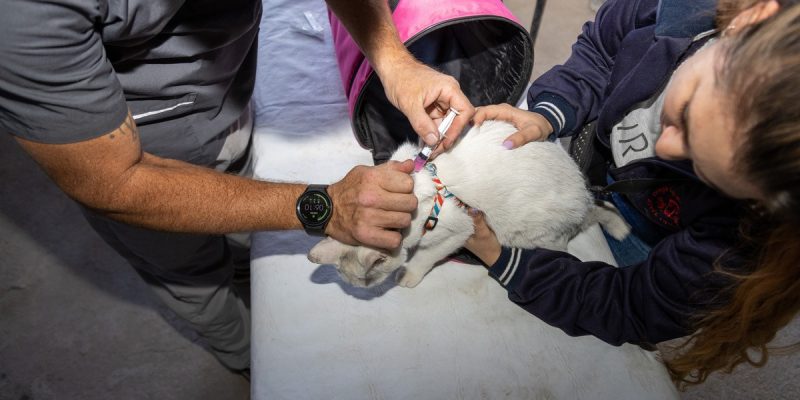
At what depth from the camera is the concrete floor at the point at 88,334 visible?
1.68 meters

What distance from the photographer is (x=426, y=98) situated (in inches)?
40.6

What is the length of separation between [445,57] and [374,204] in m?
0.71

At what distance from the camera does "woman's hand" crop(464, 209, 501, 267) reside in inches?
42.0

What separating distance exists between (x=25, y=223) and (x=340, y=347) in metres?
1.84

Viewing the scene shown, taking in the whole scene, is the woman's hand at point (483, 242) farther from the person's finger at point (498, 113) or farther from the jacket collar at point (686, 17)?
the jacket collar at point (686, 17)

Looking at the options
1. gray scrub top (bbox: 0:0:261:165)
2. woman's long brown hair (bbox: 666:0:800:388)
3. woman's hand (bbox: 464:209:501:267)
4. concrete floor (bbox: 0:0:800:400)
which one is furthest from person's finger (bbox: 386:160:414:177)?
concrete floor (bbox: 0:0:800:400)

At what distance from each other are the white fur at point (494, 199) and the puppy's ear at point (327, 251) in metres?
0.04

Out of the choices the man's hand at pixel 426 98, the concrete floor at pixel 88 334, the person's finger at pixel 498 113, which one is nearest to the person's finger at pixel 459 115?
the man's hand at pixel 426 98

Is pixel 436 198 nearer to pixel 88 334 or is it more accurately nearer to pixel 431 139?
pixel 431 139

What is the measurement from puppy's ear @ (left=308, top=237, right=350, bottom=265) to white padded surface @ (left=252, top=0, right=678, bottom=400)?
0.09 m

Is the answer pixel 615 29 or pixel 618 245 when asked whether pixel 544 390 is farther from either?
pixel 615 29

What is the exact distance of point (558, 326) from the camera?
1.00m

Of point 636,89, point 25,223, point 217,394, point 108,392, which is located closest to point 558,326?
point 636,89

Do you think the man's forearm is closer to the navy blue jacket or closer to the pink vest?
the pink vest
